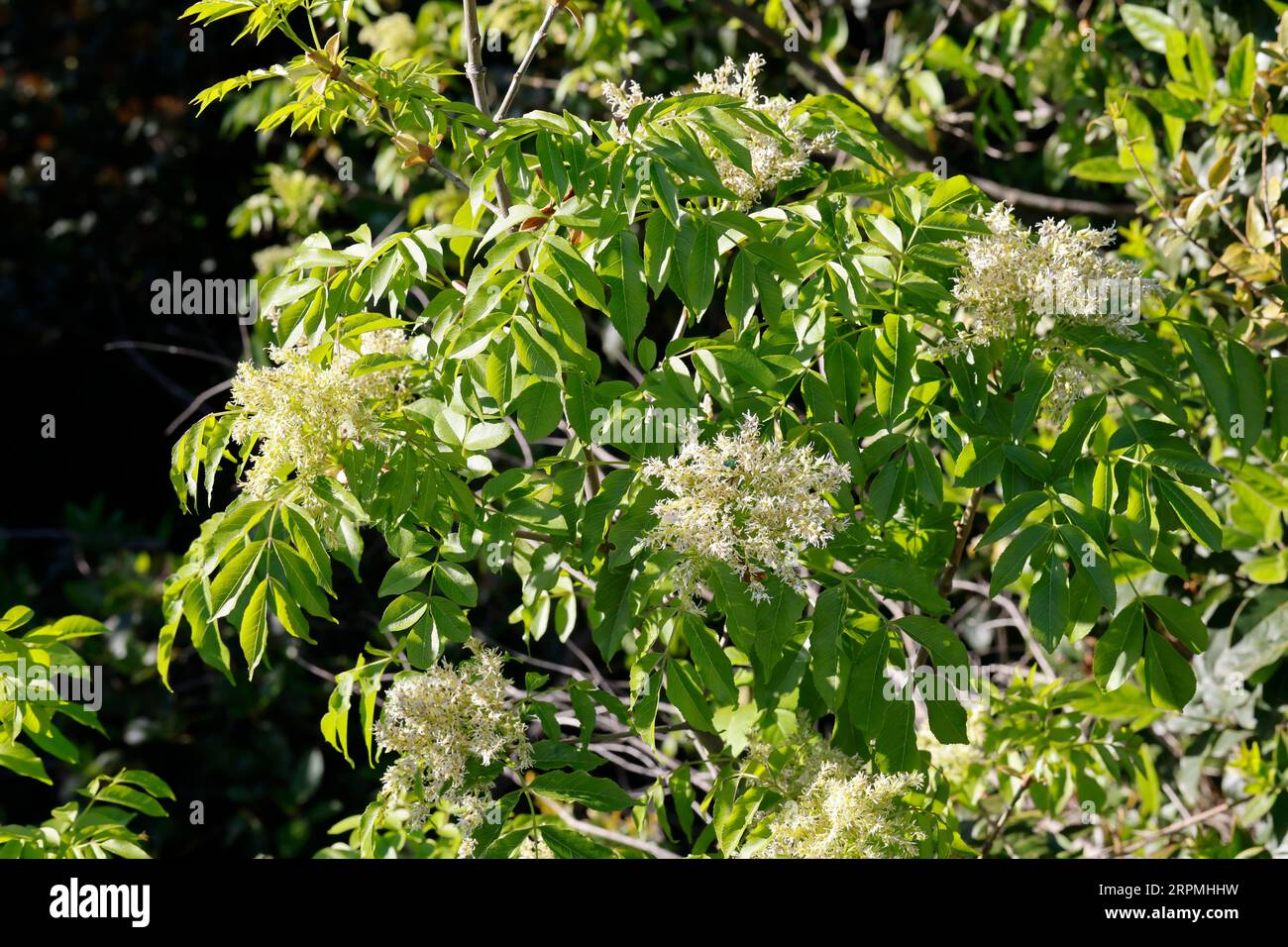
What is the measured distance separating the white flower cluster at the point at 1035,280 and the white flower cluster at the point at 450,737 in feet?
3.02

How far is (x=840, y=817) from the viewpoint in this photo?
1862mm

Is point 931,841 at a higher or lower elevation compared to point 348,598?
higher

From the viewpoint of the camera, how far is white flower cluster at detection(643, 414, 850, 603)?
5.66ft

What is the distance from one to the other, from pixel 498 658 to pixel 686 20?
3059mm

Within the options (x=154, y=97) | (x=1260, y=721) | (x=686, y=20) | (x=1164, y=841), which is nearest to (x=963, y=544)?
(x=1260, y=721)

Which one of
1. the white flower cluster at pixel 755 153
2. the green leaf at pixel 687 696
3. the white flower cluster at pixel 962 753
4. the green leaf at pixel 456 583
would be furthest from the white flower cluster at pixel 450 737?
the white flower cluster at pixel 962 753

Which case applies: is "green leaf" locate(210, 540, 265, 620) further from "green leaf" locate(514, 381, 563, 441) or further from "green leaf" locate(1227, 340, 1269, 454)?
"green leaf" locate(1227, 340, 1269, 454)

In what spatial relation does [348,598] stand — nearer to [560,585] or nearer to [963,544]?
[560,585]

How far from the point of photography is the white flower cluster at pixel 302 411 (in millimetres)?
1819

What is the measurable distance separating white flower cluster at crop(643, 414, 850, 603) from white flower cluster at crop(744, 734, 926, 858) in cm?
34

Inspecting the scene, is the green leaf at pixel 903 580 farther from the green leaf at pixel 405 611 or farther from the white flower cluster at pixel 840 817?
the green leaf at pixel 405 611

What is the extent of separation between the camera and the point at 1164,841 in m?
3.47

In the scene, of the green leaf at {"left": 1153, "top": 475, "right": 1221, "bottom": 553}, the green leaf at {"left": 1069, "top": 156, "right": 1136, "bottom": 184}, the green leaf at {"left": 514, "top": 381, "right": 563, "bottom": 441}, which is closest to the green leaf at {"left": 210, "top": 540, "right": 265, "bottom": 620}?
the green leaf at {"left": 514, "top": 381, "right": 563, "bottom": 441}

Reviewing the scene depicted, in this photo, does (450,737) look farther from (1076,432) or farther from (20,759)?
(1076,432)
